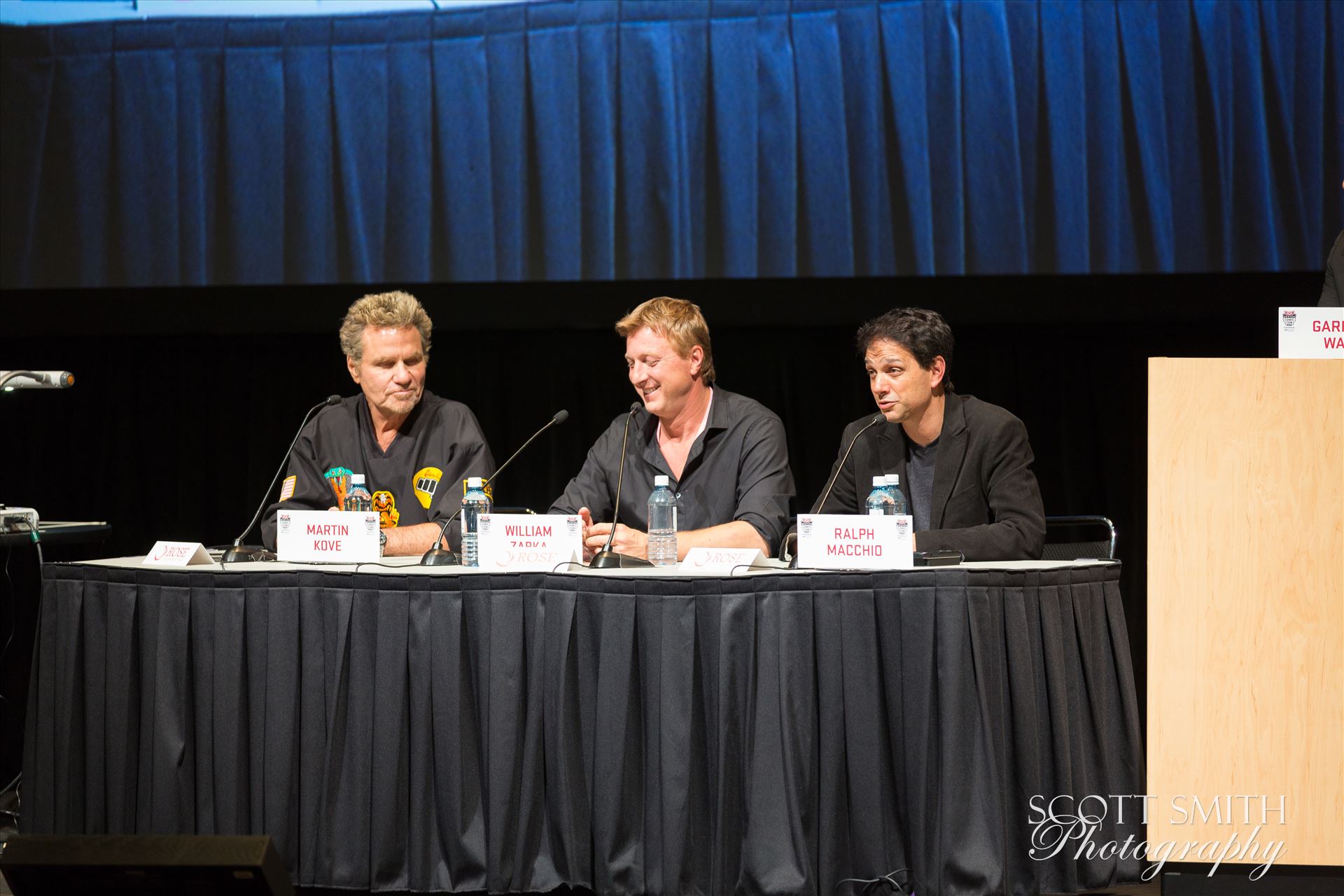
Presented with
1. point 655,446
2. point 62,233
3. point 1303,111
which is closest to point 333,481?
point 655,446

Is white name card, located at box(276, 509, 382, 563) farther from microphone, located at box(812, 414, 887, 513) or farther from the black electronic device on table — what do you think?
the black electronic device on table

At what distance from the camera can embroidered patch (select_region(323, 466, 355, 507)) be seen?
308 centimetres

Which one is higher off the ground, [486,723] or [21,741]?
[486,723]

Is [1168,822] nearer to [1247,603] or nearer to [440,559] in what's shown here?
[1247,603]

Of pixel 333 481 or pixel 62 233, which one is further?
pixel 62 233

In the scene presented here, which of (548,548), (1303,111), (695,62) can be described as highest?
(695,62)

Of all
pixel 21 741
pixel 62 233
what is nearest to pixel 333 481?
pixel 21 741

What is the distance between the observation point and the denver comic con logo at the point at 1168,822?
200 centimetres

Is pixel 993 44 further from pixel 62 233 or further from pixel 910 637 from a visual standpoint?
pixel 62 233

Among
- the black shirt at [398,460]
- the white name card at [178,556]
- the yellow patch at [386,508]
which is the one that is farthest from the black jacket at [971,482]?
the white name card at [178,556]

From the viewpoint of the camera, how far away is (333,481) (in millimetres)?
3090

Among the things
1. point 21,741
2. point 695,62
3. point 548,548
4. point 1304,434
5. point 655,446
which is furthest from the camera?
point 695,62

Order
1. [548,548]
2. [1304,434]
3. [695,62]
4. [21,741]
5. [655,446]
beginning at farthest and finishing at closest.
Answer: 1. [695,62]
2. [21,741]
3. [655,446]
4. [548,548]
5. [1304,434]

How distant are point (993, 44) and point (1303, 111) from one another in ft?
3.34
